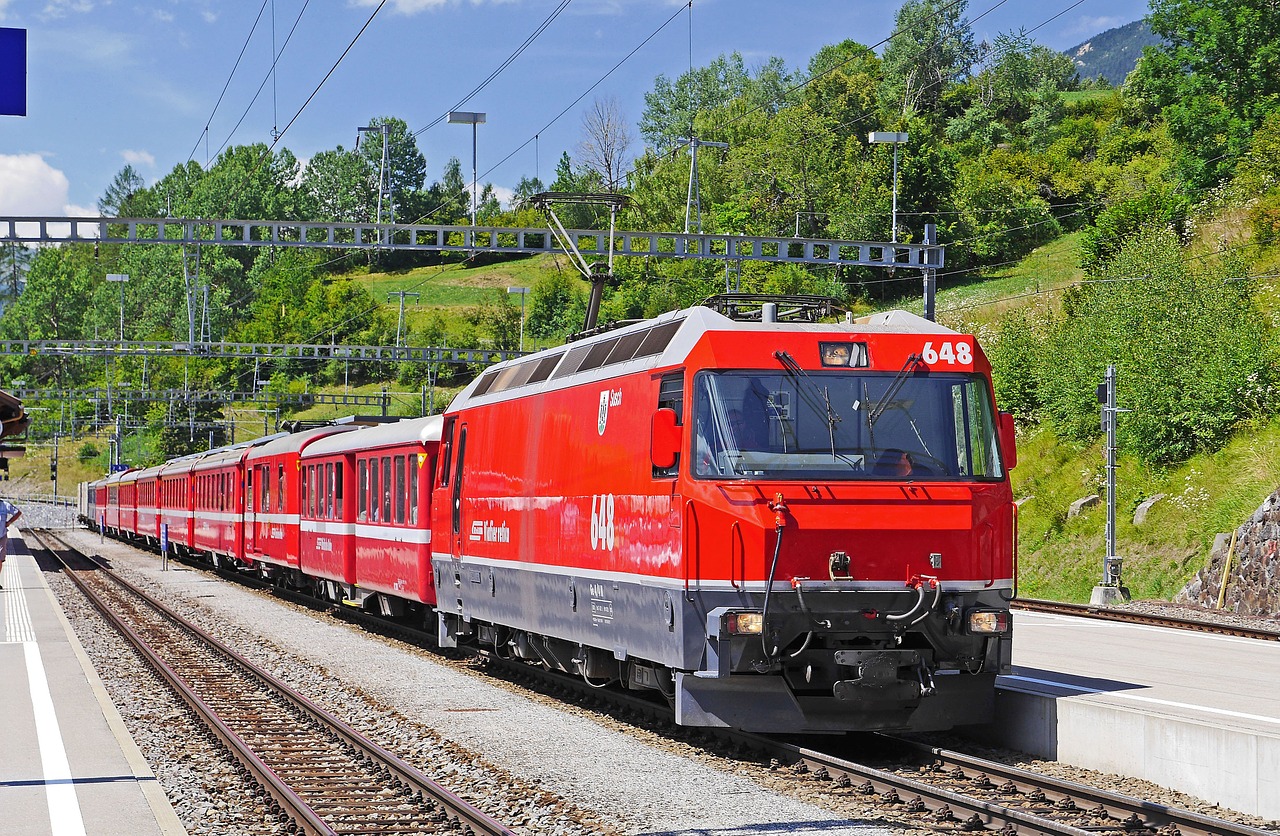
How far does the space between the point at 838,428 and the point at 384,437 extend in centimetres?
1270

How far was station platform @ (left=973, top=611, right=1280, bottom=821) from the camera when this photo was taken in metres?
9.20

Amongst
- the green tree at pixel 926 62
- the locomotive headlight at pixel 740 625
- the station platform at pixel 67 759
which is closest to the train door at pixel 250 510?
the station platform at pixel 67 759

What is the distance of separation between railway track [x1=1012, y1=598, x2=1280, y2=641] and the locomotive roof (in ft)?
35.2

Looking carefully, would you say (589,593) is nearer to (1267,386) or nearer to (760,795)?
(760,795)

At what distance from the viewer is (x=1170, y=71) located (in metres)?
62.3

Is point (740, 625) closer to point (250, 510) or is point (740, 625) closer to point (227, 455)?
point (250, 510)

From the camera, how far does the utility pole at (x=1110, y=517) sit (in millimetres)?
27156

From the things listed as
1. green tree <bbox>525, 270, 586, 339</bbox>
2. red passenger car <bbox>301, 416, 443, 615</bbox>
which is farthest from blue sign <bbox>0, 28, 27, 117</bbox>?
green tree <bbox>525, 270, 586, 339</bbox>

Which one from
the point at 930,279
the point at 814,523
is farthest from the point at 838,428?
the point at 930,279

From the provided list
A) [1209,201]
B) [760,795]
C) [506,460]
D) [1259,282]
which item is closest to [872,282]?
[1209,201]

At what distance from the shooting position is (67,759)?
11188 millimetres

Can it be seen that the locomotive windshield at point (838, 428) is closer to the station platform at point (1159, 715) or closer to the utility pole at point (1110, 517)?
the station platform at point (1159, 715)

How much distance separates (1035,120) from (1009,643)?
9354 centimetres

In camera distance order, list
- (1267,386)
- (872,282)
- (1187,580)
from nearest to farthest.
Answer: (1187,580) → (1267,386) → (872,282)
